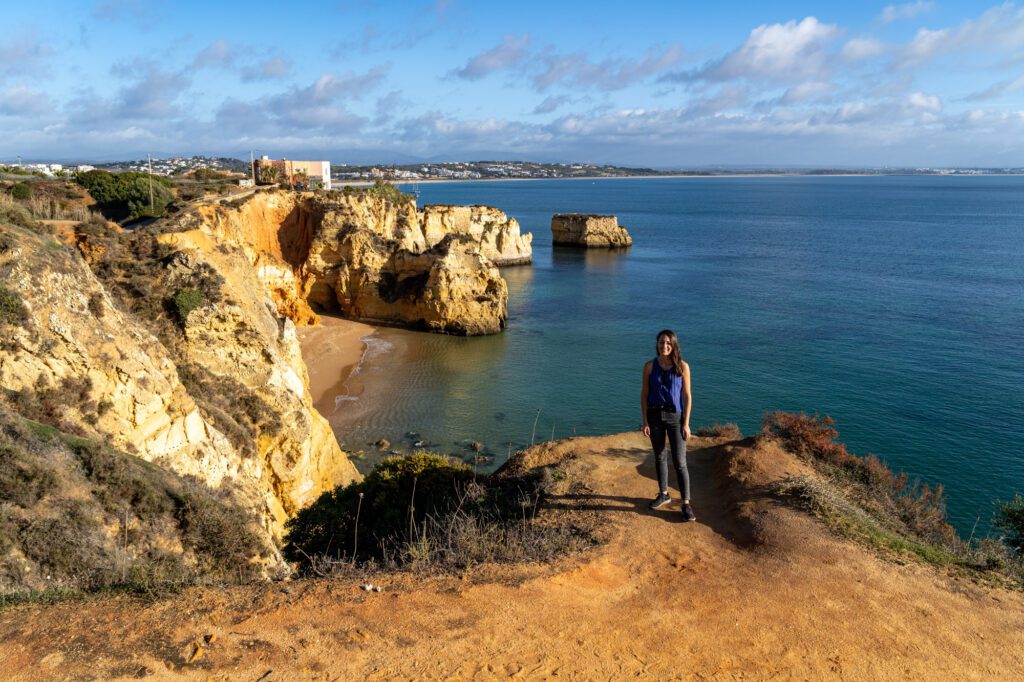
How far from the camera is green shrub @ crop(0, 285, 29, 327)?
10469 millimetres

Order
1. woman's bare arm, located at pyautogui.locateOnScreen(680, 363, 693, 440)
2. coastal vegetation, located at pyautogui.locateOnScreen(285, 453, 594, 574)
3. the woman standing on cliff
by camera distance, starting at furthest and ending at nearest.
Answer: the woman standing on cliff, woman's bare arm, located at pyautogui.locateOnScreen(680, 363, 693, 440), coastal vegetation, located at pyautogui.locateOnScreen(285, 453, 594, 574)

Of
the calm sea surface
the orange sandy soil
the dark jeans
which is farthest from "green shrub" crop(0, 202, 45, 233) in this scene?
the dark jeans

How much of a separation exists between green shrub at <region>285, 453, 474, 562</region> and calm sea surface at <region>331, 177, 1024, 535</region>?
27.2ft

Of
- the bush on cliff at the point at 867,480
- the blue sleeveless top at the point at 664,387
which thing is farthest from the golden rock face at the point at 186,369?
the bush on cliff at the point at 867,480

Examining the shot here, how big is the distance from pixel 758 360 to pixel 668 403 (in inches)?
1032

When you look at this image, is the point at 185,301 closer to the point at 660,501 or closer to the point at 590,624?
the point at 660,501

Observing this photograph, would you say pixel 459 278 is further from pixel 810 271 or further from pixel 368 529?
pixel 810 271

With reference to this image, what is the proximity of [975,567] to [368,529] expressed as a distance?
10004 mm

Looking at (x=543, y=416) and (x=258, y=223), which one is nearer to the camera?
(x=543, y=416)

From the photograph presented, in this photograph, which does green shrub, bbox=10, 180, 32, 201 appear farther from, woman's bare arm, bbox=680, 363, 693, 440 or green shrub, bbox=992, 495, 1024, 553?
green shrub, bbox=992, 495, 1024, 553

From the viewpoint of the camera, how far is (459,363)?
34.2 meters

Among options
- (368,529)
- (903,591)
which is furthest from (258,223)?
(903,591)

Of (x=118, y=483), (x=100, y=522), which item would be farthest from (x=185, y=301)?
(x=100, y=522)

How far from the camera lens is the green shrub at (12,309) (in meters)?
10.5
